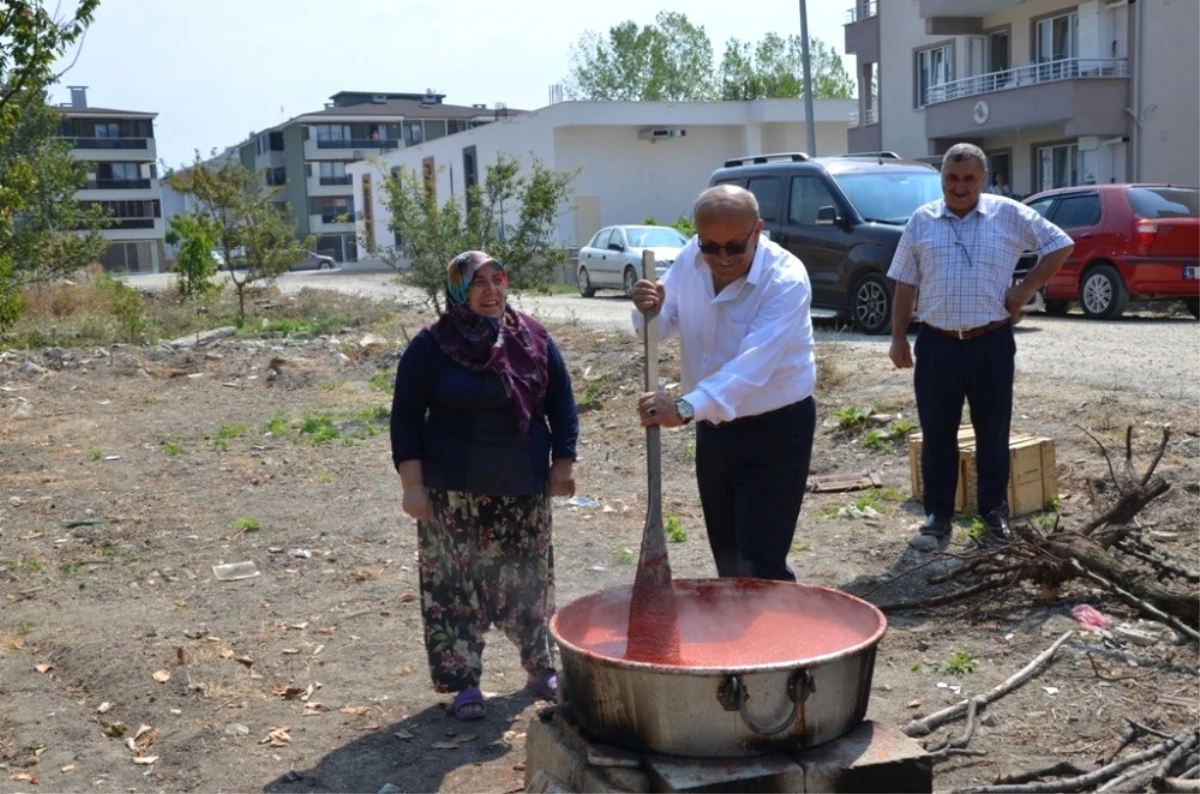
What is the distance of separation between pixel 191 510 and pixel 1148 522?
239 inches

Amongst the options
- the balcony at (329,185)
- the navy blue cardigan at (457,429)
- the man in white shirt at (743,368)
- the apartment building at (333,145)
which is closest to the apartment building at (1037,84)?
the man in white shirt at (743,368)

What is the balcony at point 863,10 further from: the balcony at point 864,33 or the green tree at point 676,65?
the green tree at point 676,65

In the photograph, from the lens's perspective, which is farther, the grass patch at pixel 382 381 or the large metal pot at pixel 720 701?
the grass patch at pixel 382 381

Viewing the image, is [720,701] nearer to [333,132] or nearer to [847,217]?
[847,217]

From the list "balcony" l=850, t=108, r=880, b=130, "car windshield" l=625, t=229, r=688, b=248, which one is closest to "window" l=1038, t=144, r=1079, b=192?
"balcony" l=850, t=108, r=880, b=130

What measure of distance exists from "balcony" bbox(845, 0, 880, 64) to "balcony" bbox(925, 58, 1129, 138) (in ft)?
16.1

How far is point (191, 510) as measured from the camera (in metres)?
8.98

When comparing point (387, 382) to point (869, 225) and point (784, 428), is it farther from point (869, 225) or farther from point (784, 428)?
point (784, 428)

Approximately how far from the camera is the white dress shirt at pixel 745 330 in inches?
160

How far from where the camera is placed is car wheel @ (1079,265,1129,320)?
1583cm

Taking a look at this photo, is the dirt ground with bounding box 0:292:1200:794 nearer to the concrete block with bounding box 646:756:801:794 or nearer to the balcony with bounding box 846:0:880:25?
the concrete block with bounding box 646:756:801:794

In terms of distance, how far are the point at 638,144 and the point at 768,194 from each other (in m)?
30.8

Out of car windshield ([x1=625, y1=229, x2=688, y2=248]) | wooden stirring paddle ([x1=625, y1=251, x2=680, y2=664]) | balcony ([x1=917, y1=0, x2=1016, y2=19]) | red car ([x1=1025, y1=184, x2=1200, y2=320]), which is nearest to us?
wooden stirring paddle ([x1=625, y1=251, x2=680, y2=664])

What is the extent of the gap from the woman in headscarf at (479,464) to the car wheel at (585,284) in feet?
75.1
